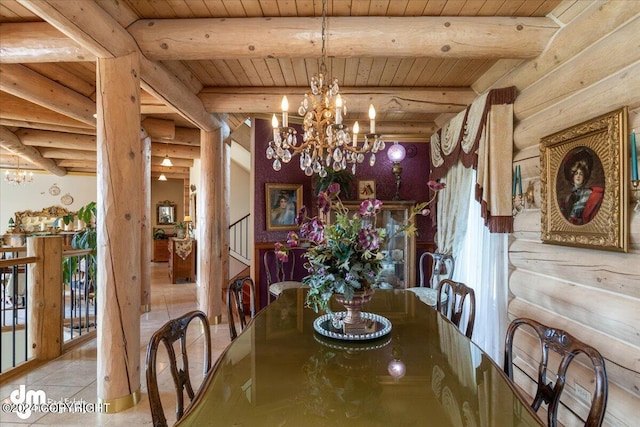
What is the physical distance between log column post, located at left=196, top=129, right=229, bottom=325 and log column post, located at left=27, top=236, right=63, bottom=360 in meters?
1.43

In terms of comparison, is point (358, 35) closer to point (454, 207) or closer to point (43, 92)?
point (454, 207)

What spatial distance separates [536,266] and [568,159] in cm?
78

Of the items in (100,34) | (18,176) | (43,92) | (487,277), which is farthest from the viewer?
(18,176)

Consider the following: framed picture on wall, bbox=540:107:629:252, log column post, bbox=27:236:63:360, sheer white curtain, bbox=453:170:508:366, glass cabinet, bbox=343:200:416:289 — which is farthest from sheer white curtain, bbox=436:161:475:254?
log column post, bbox=27:236:63:360

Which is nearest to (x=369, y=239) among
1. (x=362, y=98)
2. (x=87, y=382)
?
(x=362, y=98)

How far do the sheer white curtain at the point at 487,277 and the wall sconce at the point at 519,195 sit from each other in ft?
0.92

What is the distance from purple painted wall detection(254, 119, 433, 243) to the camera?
448cm

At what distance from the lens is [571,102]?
193 cm

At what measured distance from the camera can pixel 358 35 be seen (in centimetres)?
221

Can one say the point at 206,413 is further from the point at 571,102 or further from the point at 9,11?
the point at 9,11

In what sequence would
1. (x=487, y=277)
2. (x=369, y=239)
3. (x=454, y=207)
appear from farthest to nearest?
(x=454, y=207) → (x=487, y=277) → (x=369, y=239)

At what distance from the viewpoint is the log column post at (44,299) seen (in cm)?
301

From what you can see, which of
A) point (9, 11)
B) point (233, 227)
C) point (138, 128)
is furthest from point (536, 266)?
point (233, 227)

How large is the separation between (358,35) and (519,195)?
167 cm
